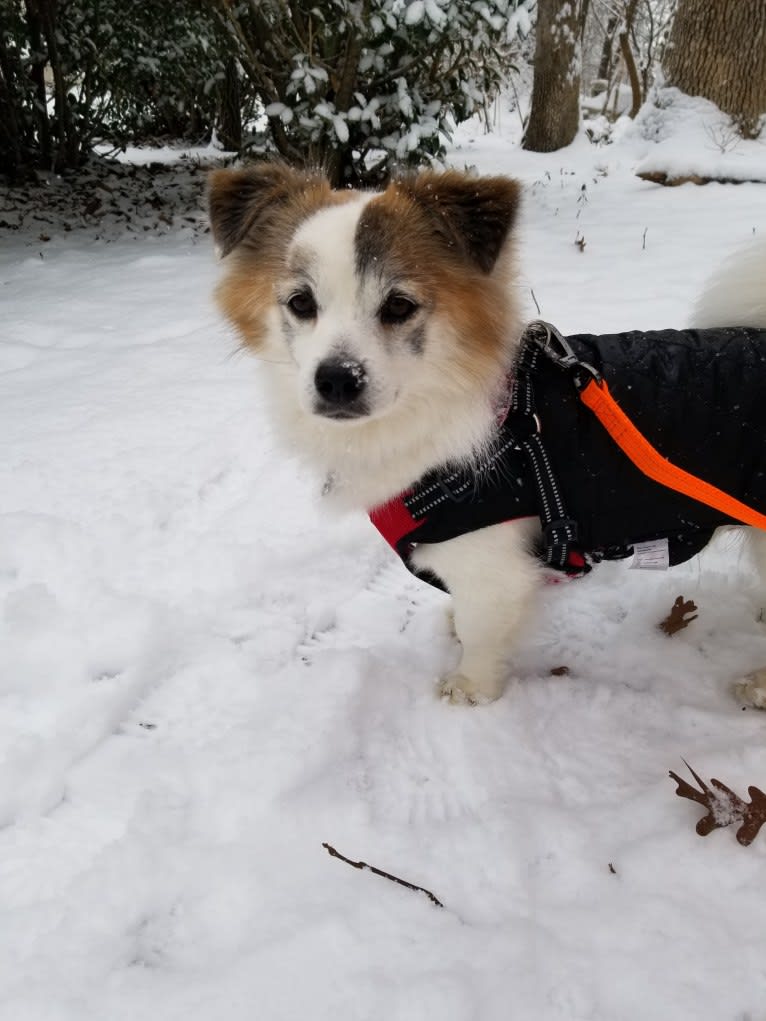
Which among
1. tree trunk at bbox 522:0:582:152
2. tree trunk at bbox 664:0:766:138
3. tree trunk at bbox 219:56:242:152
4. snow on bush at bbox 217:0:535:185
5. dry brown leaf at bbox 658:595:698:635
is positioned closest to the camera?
dry brown leaf at bbox 658:595:698:635

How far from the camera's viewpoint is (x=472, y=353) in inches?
73.6

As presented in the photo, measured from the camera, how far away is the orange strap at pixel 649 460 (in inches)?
70.2

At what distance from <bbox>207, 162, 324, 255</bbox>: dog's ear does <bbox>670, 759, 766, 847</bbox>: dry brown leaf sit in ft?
6.30

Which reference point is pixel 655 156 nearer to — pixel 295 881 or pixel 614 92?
pixel 295 881

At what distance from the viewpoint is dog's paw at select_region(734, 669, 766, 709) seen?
6.90ft

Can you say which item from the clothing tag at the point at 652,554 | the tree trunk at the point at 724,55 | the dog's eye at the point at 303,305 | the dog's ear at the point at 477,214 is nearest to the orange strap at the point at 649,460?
the clothing tag at the point at 652,554

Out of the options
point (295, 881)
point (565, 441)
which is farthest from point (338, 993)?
point (565, 441)

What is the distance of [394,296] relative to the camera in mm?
1861

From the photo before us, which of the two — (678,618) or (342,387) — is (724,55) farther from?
(342,387)

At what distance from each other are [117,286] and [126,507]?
3509 mm

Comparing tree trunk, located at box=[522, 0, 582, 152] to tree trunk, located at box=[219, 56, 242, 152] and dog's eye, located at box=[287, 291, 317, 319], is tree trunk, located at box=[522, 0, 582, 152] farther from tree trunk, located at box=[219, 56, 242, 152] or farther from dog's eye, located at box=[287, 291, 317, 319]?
dog's eye, located at box=[287, 291, 317, 319]

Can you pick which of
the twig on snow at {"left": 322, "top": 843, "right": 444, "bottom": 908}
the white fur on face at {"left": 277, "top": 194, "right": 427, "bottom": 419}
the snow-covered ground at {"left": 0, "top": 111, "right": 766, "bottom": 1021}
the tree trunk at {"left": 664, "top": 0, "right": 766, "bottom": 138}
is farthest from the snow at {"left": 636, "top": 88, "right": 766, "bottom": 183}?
the twig on snow at {"left": 322, "top": 843, "right": 444, "bottom": 908}

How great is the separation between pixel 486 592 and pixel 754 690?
90cm

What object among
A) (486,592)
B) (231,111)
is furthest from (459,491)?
(231,111)
